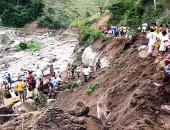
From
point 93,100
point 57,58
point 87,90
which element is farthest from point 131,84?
point 57,58

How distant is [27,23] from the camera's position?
65.9 meters

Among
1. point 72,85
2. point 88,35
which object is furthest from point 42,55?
point 72,85

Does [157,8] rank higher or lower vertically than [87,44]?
higher

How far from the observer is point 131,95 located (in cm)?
1661

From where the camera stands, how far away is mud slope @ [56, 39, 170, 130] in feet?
43.4

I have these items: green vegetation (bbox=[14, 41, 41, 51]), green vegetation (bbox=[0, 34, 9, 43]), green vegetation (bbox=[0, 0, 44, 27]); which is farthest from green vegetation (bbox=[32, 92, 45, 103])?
green vegetation (bbox=[0, 0, 44, 27])

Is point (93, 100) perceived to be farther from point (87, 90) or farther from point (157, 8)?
point (157, 8)

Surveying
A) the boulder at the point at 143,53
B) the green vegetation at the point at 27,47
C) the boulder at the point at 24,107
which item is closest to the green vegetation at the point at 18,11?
the green vegetation at the point at 27,47

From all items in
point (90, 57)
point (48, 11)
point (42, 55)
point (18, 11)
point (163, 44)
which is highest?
point (18, 11)

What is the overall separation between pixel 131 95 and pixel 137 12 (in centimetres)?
2197

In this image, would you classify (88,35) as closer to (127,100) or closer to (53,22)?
(127,100)

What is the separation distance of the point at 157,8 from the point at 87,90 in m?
13.3

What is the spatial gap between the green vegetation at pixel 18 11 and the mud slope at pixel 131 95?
37.8 metres

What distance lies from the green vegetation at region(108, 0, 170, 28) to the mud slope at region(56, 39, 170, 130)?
17.6ft
